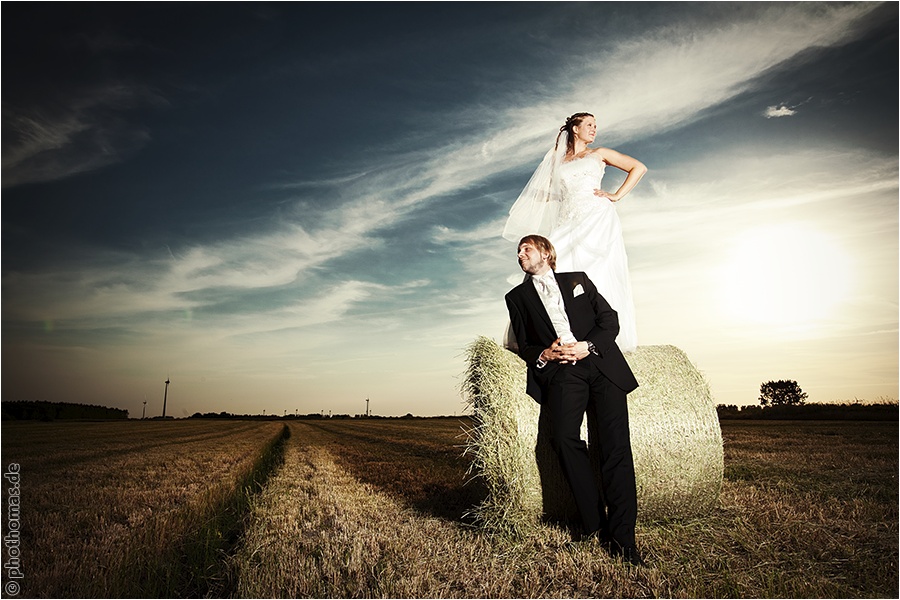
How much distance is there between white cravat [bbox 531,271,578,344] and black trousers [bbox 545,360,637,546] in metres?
0.30

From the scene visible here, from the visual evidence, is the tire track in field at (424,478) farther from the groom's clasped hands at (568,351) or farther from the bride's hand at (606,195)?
the bride's hand at (606,195)

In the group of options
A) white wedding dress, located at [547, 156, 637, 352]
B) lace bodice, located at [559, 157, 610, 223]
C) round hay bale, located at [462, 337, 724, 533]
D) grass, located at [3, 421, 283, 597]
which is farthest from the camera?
lace bodice, located at [559, 157, 610, 223]

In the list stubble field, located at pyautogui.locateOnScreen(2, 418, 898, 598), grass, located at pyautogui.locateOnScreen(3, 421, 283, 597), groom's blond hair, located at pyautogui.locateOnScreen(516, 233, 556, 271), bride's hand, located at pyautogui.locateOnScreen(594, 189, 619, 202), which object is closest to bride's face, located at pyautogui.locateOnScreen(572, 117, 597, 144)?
bride's hand, located at pyautogui.locateOnScreen(594, 189, 619, 202)

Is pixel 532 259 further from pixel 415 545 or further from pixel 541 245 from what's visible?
pixel 415 545

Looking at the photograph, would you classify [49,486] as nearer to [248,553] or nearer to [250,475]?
[250,475]

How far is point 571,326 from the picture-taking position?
4637 millimetres

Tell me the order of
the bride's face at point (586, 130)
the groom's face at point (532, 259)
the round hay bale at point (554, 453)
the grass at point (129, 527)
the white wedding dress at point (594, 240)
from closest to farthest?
the grass at point (129, 527), the groom's face at point (532, 259), the round hay bale at point (554, 453), the white wedding dress at point (594, 240), the bride's face at point (586, 130)

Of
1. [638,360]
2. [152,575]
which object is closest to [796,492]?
[638,360]

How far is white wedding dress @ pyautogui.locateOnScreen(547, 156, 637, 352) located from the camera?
552 cm

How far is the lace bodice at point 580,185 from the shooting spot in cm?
583

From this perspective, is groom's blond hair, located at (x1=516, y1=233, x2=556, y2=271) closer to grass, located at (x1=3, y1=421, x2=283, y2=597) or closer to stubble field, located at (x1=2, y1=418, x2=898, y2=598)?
stubble field, located at (x1=2, y1=418, x2=898, y2=598)

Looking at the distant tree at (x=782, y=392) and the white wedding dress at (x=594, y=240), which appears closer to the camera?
the white wedding dress at (x=594, y=240)

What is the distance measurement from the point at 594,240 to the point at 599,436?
1.97 m

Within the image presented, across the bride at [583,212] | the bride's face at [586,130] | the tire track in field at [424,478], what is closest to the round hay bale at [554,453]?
the tire track in field at [424,478]
